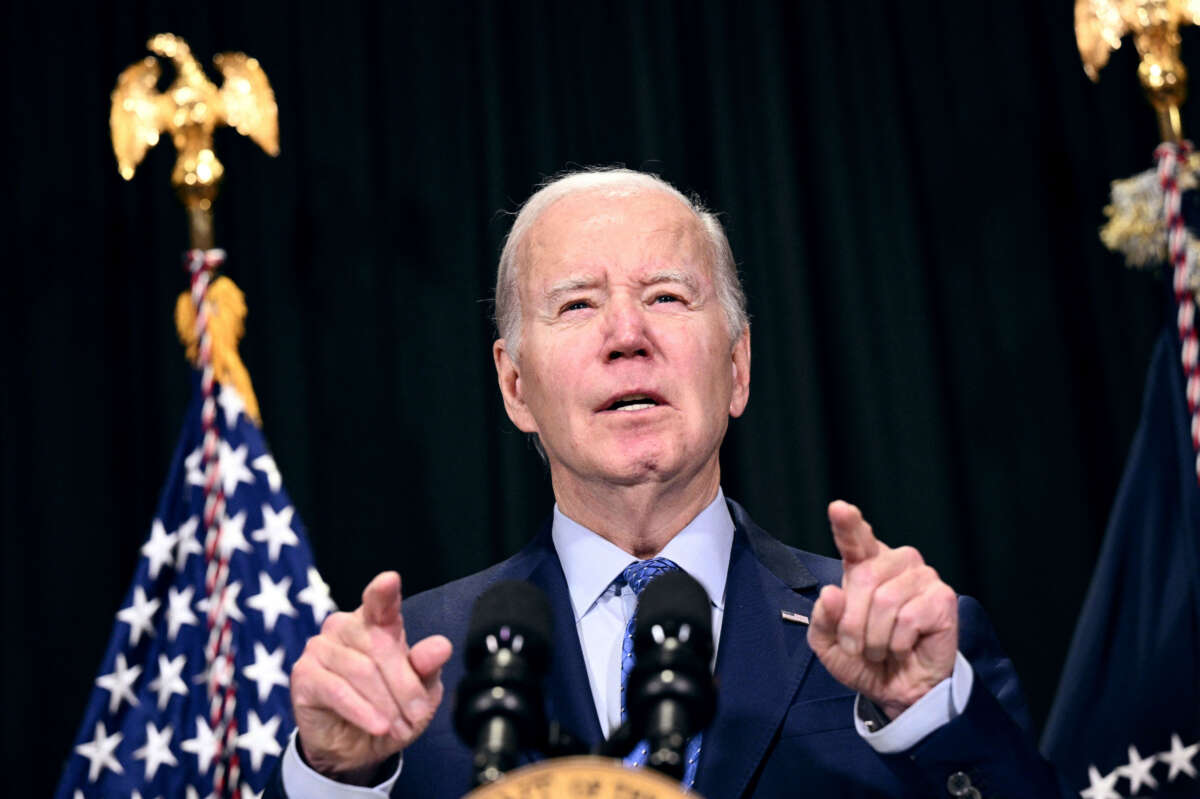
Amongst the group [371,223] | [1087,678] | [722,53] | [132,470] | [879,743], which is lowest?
[1087,678]

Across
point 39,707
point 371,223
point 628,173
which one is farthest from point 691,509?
point 39,707

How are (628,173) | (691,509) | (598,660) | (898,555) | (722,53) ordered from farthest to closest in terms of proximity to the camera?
(722,53) < (628,173) < (691,509) < (598,660) < (898,555)

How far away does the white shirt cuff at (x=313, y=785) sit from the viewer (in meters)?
1.39

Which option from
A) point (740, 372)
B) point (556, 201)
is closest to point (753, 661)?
point (740, 372)

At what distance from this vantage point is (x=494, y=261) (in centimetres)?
354

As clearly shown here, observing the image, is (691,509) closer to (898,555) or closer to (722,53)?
(898,555)

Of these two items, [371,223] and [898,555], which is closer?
[898,555]

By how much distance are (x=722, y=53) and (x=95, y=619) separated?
229 centimetres

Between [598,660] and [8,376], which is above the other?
[8,376]

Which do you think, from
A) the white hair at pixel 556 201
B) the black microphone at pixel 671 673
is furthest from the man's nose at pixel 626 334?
the black microphone at pixel 671 673

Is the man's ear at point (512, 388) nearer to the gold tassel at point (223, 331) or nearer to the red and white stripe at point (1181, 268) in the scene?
the gold tassel at point (223, 331)

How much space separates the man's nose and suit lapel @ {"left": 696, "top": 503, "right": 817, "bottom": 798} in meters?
0.33

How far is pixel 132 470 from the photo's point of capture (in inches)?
140

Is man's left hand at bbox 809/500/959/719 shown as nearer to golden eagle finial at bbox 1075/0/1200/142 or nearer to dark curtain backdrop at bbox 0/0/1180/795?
golden eagle finial at bbox 1075/0/1200/142
